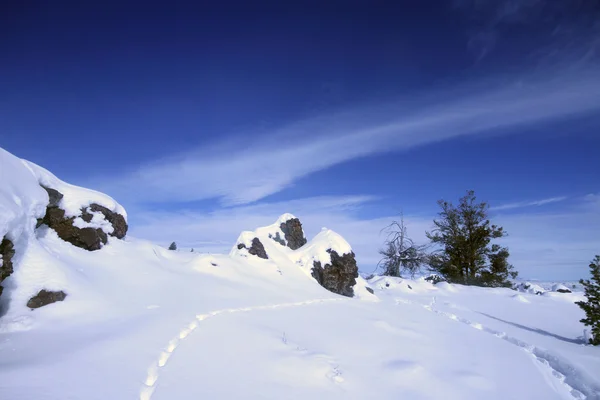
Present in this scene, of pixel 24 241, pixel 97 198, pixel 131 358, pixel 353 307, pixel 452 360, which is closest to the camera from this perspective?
pixel 131 358

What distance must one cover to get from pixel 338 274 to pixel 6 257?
1272 centimetres

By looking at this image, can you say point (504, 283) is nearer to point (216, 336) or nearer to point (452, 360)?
point (452, 360)

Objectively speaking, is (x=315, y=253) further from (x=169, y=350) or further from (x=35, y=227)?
(x=169, y=350)

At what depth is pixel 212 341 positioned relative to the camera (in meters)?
Result: 6.13

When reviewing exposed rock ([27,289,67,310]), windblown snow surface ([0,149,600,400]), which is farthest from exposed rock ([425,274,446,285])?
exposed rock ([27,289,67,310])

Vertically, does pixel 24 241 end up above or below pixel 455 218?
below

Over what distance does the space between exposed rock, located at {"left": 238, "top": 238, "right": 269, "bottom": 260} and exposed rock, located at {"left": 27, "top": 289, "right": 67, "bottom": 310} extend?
8.75 meters

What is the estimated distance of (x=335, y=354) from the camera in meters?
6.23

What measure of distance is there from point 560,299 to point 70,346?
22690mm

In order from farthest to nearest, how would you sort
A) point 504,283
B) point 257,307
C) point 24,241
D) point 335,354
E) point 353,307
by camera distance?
point 504,283
point 353,307
point 257,307
point 24,241
point 335,354

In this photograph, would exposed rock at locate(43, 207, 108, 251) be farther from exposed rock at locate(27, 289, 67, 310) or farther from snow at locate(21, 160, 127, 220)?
exposed rock at locate(27, 289, 67, 310)

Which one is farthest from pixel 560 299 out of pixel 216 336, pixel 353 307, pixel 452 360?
pixel 216 336

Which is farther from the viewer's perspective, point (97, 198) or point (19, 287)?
point (97, 198)

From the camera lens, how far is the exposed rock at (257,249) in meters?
15.6
